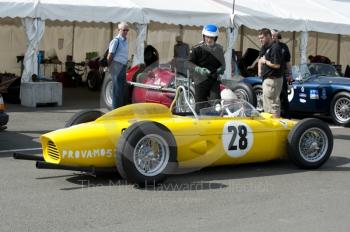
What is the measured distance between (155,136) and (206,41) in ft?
9.30

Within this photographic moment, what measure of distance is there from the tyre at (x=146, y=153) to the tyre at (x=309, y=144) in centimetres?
154

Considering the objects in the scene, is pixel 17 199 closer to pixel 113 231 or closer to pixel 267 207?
pixel 113 231

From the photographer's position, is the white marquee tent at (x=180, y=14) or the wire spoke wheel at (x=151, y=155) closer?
the wire spoke wheel at (x=151, y=155)

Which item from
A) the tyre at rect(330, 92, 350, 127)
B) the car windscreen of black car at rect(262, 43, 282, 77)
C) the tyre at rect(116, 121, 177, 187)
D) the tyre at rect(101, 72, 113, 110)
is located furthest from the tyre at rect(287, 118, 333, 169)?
the tyre at rect(101, 72, 113, 110)

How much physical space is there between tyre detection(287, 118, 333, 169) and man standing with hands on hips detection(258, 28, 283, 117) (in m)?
1.89

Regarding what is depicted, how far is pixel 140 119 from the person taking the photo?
661 centimetres

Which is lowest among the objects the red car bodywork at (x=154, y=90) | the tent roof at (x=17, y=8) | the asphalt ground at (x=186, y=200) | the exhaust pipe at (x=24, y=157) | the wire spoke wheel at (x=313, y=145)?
the asphalt ground at (x=186, y=200)

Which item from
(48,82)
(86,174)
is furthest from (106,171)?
(48,82)

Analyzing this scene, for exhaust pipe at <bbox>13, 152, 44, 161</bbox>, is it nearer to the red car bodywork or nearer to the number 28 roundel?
the number 28 roundel

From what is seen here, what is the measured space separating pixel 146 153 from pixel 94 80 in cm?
1363

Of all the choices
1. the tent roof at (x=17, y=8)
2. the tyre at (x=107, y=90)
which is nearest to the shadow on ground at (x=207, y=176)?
the tyre at (x=107, y=90)

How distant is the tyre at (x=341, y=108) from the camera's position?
1191 cm

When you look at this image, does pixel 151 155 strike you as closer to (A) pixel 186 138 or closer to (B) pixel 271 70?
(A) pixel 186 138

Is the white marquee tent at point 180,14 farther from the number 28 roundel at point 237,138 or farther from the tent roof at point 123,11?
the number 28 roundel at point 237,138
